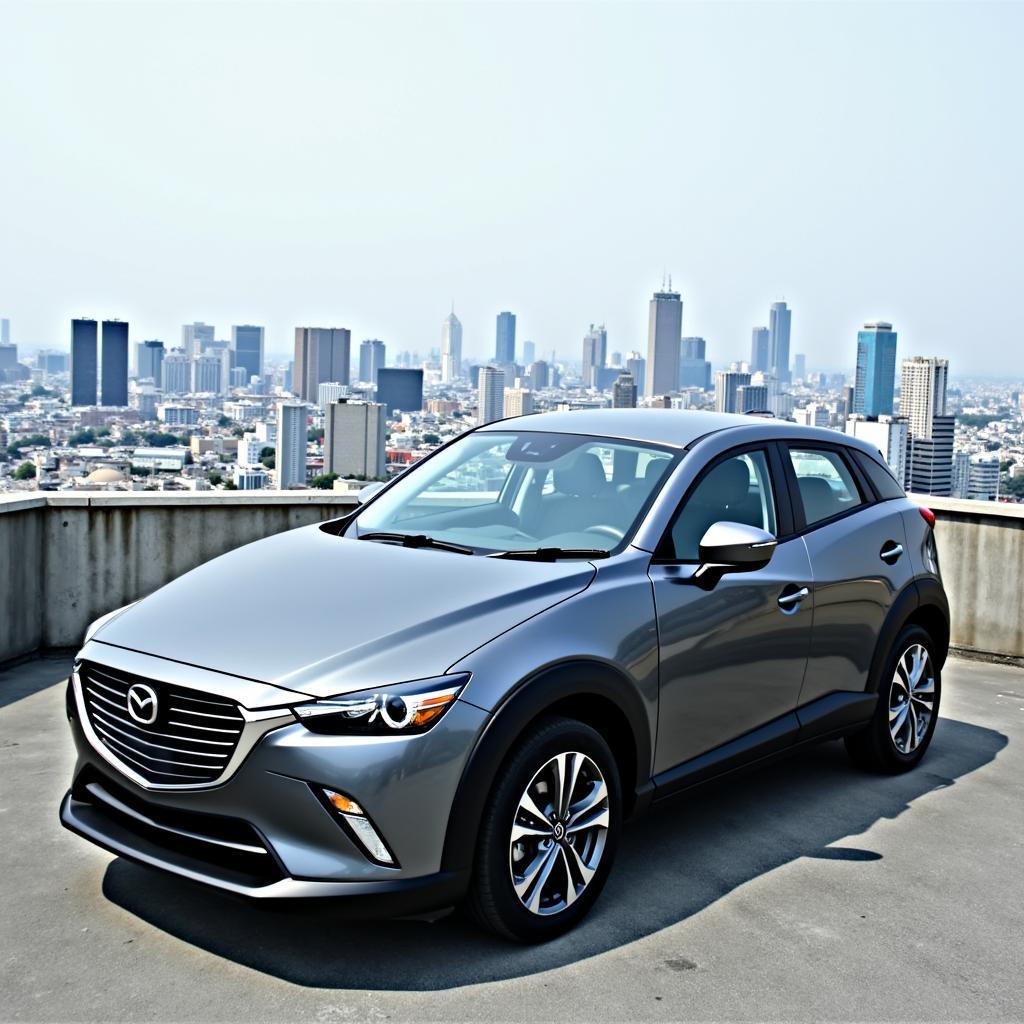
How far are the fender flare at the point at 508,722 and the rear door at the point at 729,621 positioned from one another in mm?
353

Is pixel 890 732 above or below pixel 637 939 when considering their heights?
above

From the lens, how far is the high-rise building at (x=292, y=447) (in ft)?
84.6

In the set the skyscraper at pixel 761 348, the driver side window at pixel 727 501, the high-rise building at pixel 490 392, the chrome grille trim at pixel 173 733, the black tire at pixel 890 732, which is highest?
the skyscraper at pixel 761 348

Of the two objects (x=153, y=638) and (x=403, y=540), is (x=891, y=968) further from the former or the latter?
(x=153, y=638)

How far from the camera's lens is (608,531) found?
13.9ft

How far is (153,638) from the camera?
3.65 m

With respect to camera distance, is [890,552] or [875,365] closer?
[890,552]

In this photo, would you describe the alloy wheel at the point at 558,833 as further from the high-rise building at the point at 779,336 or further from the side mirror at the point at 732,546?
the high-rise building at the point at 779,336

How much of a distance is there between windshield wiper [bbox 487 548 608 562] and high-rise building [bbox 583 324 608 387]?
96.4 m

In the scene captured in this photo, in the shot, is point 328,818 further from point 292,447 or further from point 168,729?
point 292,447

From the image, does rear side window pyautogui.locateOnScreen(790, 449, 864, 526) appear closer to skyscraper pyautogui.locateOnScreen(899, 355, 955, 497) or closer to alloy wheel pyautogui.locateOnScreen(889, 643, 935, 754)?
alloy wheel pyautogui.locateOnScreen(889, 643, 935, 754)

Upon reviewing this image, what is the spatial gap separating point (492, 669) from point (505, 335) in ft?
602

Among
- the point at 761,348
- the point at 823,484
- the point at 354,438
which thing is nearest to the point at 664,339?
the point at 354,438

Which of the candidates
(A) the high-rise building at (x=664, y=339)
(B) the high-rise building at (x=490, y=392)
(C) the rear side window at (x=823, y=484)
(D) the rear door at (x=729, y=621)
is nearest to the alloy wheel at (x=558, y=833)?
(D) the rear door at (x=729, y=621)
